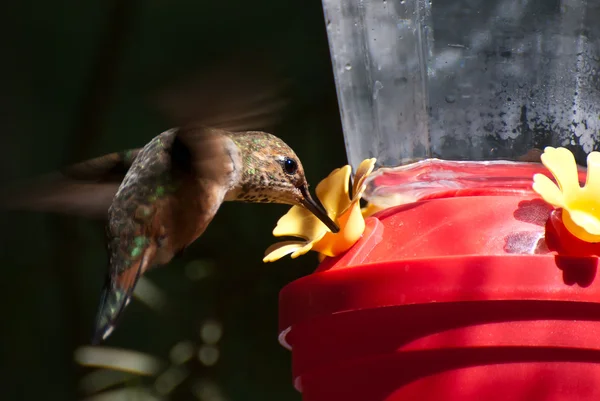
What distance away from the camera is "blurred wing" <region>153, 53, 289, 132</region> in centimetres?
205

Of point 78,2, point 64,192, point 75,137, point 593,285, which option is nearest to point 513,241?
point 593,285

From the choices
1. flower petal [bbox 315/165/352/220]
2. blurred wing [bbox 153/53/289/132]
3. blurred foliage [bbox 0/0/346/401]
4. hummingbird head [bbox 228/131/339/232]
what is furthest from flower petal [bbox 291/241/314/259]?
blurred foliage [bbox 0/0/346/401]

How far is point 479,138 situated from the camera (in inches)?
97.6

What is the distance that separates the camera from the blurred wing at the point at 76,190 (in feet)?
8.34

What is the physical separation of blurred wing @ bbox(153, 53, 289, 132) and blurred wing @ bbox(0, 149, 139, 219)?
58cm

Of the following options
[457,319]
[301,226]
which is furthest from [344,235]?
[457,319]

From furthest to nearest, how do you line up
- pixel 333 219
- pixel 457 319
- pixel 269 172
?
pixel 269 172, pixel 333 219, pixel 457 319

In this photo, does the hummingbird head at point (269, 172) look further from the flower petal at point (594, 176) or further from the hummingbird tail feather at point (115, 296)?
the flower petal at point (594, 176)

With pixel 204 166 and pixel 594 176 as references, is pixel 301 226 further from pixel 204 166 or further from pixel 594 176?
pixel 594 176

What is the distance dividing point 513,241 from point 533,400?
338mm

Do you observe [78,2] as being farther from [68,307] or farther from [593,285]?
[593,285]

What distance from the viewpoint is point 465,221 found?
2.02m

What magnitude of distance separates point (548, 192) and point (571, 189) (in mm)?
107

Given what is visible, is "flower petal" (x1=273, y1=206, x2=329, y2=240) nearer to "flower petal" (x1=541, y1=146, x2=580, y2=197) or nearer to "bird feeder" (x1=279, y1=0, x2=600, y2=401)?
"bird feeder" (x1=279, y1=0, x2=600, y2=401)
